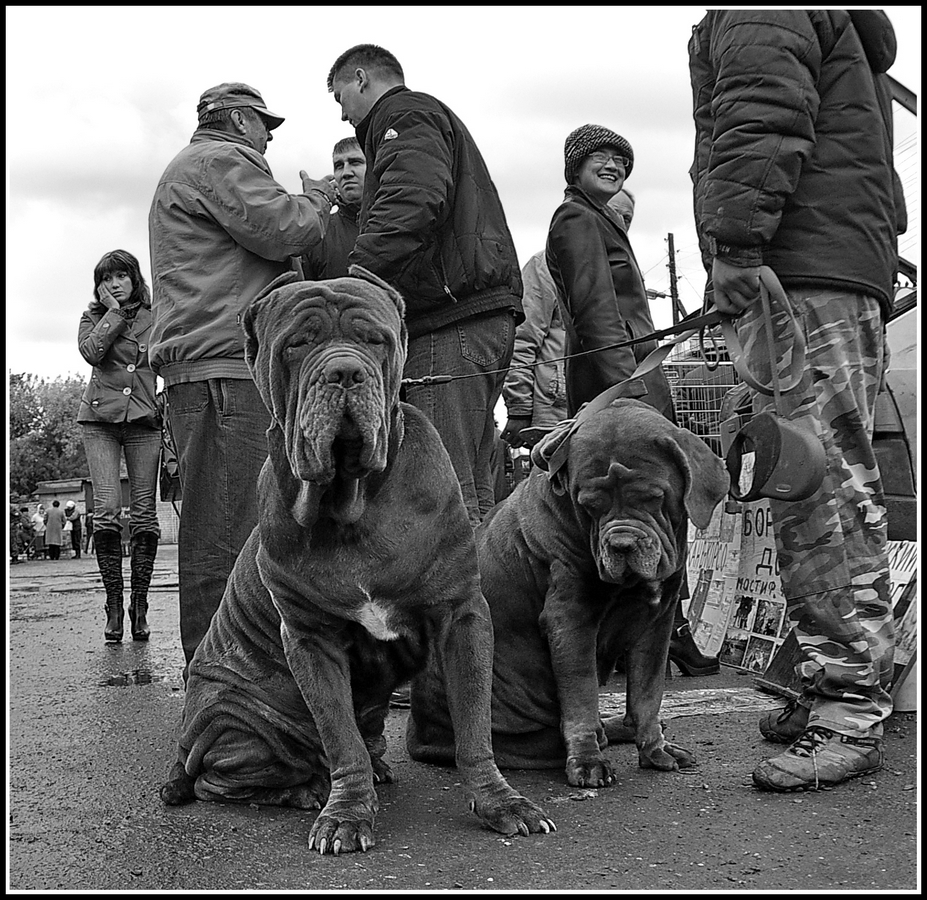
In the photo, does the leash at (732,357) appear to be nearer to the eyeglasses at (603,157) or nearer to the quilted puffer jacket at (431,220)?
the quilted puffer jacket at (431,220)

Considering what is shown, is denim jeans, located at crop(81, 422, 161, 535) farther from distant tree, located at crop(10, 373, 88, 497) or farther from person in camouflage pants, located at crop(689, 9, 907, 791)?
distant tree, located at crop(10, 373, 88, 497)

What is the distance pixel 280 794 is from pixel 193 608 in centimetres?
165

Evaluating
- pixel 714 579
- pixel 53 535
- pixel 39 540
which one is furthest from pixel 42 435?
pixel 714 579

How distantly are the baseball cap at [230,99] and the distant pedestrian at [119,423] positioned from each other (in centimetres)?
252

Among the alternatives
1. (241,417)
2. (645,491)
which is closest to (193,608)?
(241,417)

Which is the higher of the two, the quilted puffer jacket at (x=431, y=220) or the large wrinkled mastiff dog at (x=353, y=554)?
the quilted puffer jacket at (x=431, y=220)

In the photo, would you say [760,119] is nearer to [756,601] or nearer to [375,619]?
[375,619]

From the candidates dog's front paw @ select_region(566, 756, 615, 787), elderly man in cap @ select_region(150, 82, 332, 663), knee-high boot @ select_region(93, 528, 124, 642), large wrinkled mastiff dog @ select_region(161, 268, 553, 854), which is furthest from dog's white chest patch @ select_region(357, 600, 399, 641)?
knee-high boot @ select_region(93, 528, 124, 642)

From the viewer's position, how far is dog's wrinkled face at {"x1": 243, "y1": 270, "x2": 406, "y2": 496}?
8.97ft

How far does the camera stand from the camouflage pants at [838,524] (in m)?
3.39

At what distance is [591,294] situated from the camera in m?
4.95

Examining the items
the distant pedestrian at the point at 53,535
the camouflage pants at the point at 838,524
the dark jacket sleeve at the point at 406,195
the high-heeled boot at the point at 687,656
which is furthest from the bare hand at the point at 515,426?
the distant pedestrian at the point at 53,535

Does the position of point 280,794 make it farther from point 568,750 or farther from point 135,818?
point 568,750

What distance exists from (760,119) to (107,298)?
553 cm
